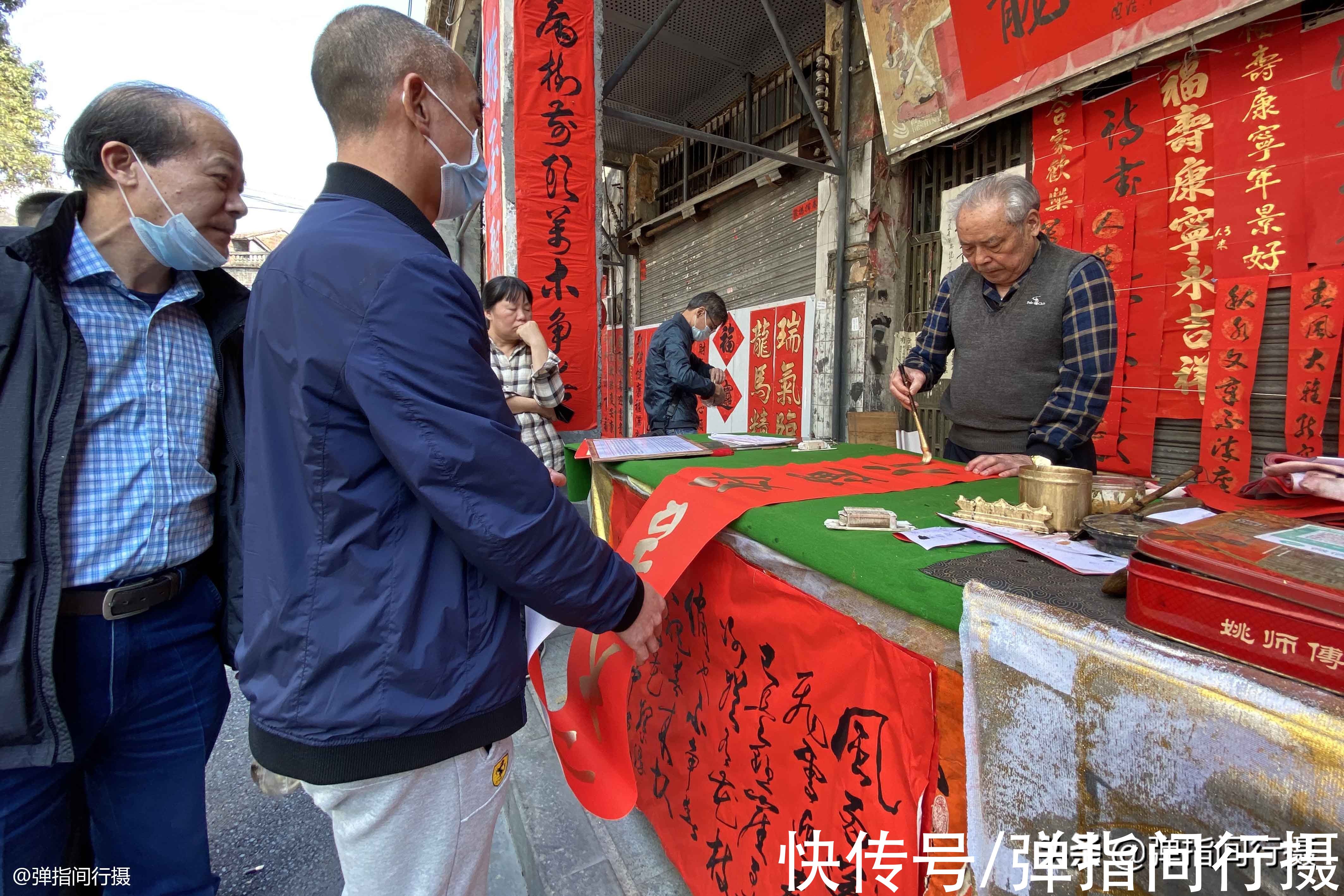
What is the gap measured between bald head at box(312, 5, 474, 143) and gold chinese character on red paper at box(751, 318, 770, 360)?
540 centimetres

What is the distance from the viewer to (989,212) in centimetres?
196

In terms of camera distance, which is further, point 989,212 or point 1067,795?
point 989,212

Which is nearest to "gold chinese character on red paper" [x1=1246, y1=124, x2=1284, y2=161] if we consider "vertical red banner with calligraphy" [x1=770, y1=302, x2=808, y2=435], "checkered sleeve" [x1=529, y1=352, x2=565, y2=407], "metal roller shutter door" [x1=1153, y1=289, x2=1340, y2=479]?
"metal roller shutter door" [x1=1153, y1=289, x2=1340, y2=479]

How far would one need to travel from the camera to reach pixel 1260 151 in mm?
2859

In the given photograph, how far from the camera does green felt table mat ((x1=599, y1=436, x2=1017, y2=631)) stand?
909 millimetres

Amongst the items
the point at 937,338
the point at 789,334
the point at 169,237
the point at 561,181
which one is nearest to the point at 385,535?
the point at 169,237

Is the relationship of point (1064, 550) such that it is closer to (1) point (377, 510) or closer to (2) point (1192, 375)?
(1) point (377, 510)

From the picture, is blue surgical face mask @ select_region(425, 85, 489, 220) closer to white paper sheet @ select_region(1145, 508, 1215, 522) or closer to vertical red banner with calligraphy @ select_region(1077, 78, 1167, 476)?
white paper sheet @ select_region(1145, 508, 1215, 522)

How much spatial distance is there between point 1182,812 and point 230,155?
1.98m

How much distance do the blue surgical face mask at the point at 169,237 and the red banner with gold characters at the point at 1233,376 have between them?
4.11m

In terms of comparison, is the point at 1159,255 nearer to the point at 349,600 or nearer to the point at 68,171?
the point at 349,600

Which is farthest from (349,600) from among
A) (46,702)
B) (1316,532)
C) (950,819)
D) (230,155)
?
(1316,532)

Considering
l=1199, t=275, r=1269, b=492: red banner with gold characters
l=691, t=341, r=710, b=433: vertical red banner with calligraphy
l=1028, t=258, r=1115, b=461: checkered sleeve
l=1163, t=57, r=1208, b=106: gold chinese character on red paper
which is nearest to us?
l=1028, t=258, r=1115, b=461: checkered sleeve

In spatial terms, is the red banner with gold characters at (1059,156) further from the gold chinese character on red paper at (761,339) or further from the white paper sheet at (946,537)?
the white paper sheet at (946,537)
